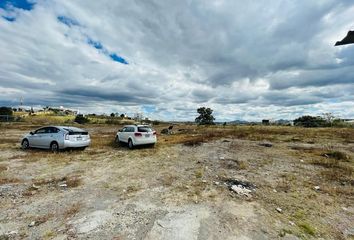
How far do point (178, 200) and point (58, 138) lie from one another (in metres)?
11.4

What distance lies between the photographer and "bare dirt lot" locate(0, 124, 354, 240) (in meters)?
5.14

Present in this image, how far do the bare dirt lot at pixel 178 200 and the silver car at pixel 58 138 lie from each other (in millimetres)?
3008

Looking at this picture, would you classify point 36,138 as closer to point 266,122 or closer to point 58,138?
point 58,138

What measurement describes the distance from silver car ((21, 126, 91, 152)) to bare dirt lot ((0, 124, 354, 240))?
9.87 ft

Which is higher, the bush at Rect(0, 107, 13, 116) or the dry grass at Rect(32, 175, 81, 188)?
the bush at Rect(0, 107, 13, 116)

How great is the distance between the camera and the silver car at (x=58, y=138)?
1529 centimetres

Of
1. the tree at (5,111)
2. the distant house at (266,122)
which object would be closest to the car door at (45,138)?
the tree at (5,111)

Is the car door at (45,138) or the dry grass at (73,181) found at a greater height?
the car door at (45,138)

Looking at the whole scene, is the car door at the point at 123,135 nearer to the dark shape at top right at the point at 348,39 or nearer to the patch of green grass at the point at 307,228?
the patch of green grass at the point at 307,228

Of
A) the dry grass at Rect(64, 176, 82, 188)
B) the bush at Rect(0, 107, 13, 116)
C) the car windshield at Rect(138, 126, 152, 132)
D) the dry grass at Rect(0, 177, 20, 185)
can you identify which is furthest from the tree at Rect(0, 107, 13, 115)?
the dry grass at Rect(64, 176, 82, 188)

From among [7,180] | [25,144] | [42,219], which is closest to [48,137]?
[25,144]

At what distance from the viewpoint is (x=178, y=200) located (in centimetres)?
696

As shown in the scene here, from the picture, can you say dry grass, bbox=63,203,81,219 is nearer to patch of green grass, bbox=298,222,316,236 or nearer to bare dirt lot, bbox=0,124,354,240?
bare dirt lot, bbox=0,124,354,240

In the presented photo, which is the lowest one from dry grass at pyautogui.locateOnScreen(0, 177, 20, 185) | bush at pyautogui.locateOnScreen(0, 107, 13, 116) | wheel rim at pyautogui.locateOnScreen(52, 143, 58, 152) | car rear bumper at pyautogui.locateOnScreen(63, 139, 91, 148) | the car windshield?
dry grass at pyautogui.locateOnScreen(0, 177, 20, 185)
